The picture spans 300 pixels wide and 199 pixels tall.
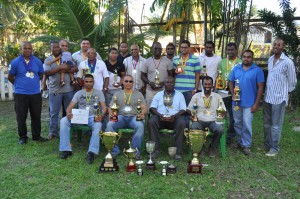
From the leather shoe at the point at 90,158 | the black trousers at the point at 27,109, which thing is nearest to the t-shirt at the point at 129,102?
the leather shoe at the point at 90,158

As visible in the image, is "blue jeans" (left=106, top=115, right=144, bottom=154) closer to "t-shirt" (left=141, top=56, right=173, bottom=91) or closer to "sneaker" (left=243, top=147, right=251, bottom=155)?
"t-shirt" (left=141, top=56, right=173, bottom=91)

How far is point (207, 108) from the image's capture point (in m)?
5.81

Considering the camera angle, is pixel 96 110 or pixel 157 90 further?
pixel 157 90

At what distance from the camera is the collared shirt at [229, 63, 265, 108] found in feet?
18.7

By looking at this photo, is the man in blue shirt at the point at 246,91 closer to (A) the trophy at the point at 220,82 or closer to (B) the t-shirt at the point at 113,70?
(A) the trophy at the point at 220,82

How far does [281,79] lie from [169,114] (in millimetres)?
1901

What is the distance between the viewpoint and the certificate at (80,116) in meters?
5.64

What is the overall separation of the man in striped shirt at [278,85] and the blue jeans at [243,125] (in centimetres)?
35

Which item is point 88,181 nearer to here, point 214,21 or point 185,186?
point 185,186

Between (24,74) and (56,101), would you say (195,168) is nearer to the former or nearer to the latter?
(56,101)

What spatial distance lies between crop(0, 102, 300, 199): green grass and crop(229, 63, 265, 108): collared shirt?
0.92 m

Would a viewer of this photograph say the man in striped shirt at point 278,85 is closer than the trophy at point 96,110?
Yes

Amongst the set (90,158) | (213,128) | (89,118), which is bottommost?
(90,158)

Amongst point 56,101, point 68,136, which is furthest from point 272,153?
point 56,101
